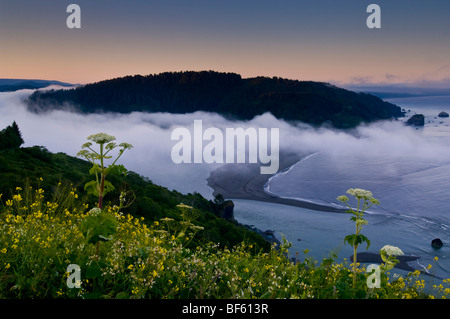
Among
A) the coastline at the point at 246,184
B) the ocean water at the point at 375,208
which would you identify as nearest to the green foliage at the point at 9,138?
the ocean water at the point at 375,208

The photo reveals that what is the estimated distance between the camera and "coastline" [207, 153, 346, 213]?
113 meters

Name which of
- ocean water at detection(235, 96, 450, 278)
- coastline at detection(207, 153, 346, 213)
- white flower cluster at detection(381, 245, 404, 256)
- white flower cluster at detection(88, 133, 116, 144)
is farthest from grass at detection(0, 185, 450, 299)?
coastline at detection(207, 153, 346, 213)

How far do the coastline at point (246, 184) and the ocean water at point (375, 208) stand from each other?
4.61 meters

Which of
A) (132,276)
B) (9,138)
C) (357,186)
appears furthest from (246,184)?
(132,276)

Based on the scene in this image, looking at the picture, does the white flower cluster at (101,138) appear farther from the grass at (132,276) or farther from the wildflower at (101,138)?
the grass at (132,276)

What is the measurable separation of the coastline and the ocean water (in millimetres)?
4615

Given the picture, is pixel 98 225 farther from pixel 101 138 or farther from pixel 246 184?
pixel 246 184

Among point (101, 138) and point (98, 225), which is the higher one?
point (101, 138)

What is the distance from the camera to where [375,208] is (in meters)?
106

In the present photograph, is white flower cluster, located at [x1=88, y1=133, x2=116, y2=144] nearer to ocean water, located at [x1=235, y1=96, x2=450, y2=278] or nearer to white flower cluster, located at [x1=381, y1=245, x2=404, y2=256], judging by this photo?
white flower cluster, located at [x1=381, y1=245, x2=404, y2=256]

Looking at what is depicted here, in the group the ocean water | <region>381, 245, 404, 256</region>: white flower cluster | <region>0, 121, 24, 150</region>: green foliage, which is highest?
<region>0, 121, 24, 150</region>: green foliage

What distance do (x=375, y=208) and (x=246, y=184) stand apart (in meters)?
54.3
